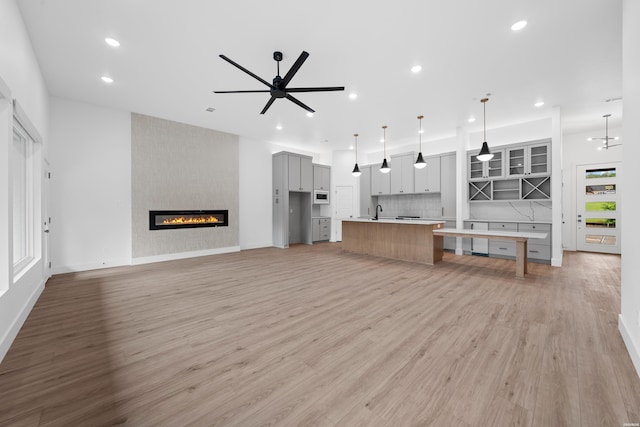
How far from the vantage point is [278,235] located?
25.6 feet

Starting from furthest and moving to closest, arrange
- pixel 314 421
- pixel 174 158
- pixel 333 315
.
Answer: pixel 174 158
pixel 333 315
pixel 314 421

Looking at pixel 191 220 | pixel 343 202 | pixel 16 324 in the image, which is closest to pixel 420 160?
pixel 343 202

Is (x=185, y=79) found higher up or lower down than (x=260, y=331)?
higher up

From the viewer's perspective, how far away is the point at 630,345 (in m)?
1.99

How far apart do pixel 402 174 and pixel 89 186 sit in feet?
24.7

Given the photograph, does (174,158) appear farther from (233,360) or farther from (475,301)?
(475,301)

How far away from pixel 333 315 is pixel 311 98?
382 cm

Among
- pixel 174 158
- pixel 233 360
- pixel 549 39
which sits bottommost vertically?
pixel 233 360

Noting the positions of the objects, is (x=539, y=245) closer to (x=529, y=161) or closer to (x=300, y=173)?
(x=529, y=161)

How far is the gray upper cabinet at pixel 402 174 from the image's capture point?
757 centimetres

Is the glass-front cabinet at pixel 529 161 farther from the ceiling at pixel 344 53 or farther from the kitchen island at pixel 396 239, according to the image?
the kitchen island at pixel 396 239

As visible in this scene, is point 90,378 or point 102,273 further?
point 102,273

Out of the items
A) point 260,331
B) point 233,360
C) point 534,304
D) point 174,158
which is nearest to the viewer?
point 233,360

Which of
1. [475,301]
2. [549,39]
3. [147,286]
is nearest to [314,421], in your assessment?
[475,301]
